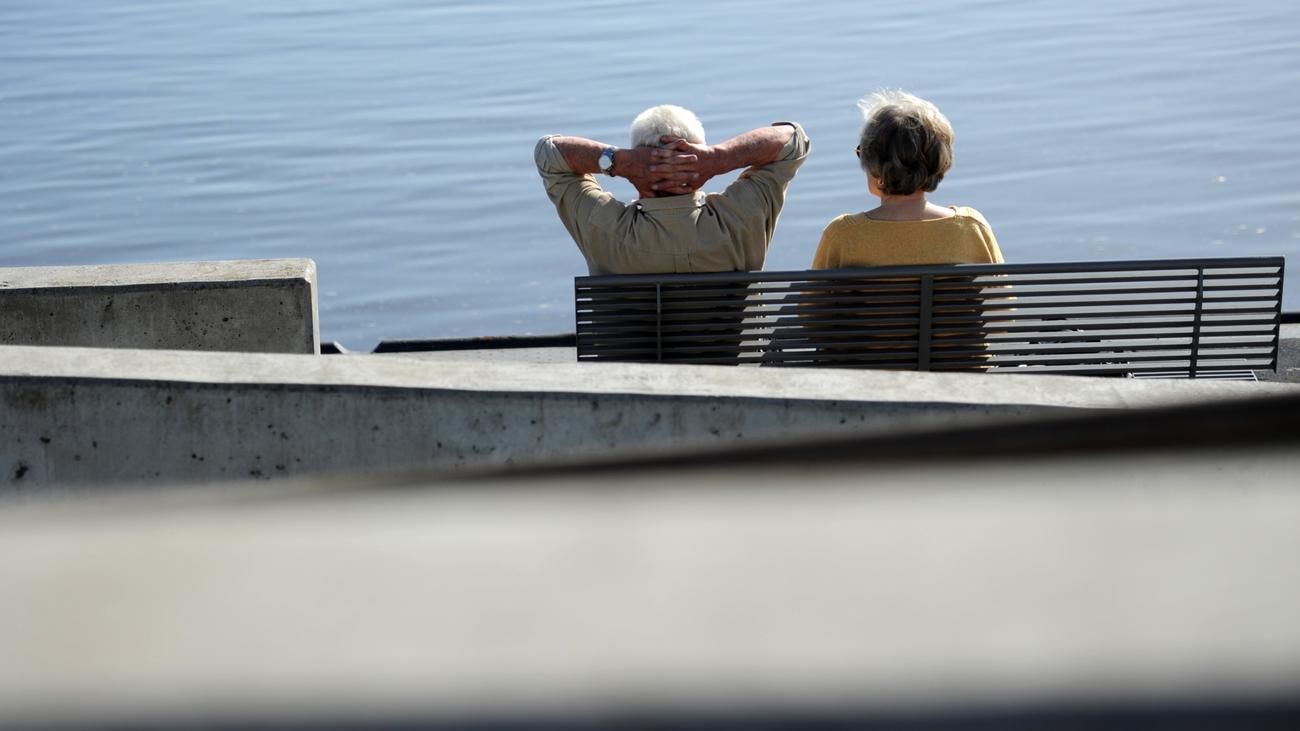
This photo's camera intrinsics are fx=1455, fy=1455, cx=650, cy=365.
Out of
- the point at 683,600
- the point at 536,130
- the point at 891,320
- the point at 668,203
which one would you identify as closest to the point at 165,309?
the point at 668,203

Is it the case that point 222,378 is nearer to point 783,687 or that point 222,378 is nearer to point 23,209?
point 783,687

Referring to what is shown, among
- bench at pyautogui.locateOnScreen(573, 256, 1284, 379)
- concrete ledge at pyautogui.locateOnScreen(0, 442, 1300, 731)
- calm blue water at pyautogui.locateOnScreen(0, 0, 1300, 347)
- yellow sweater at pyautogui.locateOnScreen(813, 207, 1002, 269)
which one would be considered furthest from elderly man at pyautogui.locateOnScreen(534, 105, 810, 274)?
calm blue water at pyautogui.locateOnScreen(0, 0, 1300, 347)

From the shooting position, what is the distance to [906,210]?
16.4ft

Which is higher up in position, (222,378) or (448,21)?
(448,21)

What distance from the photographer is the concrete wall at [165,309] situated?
5.79m

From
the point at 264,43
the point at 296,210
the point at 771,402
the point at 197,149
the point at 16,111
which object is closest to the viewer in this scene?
the point at 771,402

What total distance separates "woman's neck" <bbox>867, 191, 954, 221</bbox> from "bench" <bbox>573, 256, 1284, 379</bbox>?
233 mm

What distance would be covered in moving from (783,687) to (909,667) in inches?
1.2

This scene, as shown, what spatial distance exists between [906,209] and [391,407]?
2.15 metres

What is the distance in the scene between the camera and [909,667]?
0.35m

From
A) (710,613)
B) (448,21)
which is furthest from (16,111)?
(710,613)

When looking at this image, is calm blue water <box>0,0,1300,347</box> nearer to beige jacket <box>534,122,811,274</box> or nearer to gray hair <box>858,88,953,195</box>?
beige jacket <box>534,122,811,274</box>

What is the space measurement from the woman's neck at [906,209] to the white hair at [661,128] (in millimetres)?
690

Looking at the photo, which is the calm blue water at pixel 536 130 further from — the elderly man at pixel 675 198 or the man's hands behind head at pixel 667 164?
the man's hands behind head at pixel 667 164
